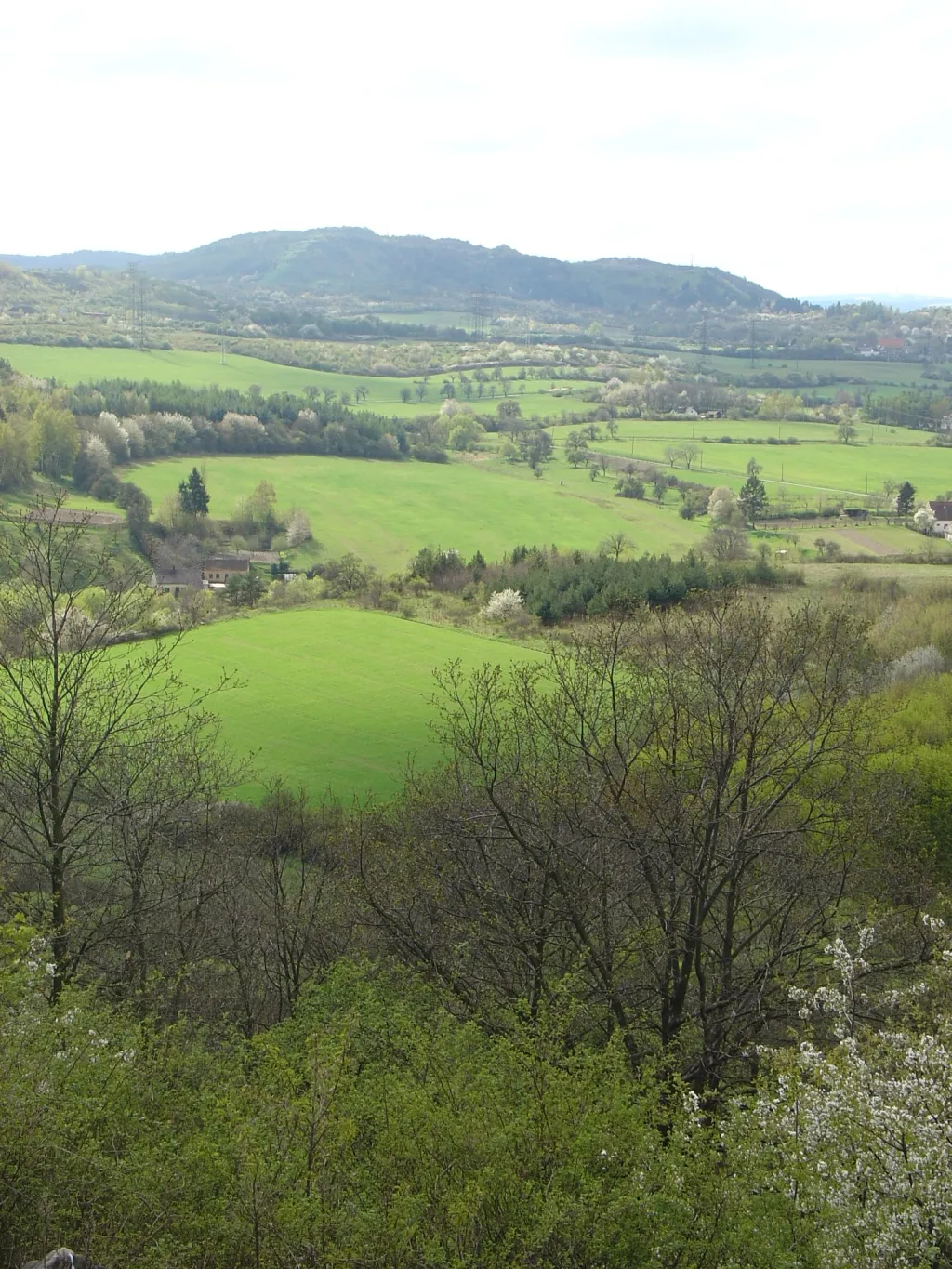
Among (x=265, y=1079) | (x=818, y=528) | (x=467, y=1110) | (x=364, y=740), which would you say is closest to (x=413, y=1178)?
(x=467, y=1110)

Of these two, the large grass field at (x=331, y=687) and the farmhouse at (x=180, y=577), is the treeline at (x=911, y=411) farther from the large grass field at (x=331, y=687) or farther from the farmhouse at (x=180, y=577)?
the large grass field at (x=331, y=687)

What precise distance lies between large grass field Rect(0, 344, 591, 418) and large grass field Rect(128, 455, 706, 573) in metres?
27.0

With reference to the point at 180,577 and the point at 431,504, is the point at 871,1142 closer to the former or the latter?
the point at 180,577

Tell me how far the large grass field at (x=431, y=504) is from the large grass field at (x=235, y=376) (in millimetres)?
26981

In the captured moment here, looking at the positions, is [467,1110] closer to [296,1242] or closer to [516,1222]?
[516,1222]

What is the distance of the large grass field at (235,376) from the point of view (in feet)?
386

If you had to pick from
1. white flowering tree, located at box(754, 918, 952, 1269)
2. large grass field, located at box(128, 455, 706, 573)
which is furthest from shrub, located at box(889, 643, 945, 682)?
large grass field, located at box(128, 455, 706, 573)

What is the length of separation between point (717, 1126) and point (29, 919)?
902 centimetres

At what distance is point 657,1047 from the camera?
12492 mm

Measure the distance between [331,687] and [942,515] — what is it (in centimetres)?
5225

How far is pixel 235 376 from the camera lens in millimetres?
131125

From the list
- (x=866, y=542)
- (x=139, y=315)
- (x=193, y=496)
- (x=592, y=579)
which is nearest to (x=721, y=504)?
(x=866, y=542)

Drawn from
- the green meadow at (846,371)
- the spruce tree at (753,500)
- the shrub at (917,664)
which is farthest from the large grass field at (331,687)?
the green meadow at (846,371)

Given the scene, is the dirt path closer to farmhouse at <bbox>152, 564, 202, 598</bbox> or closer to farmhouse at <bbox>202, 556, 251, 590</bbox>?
farmhouse at <bbox>202, 556, 251, 590</bbox>
